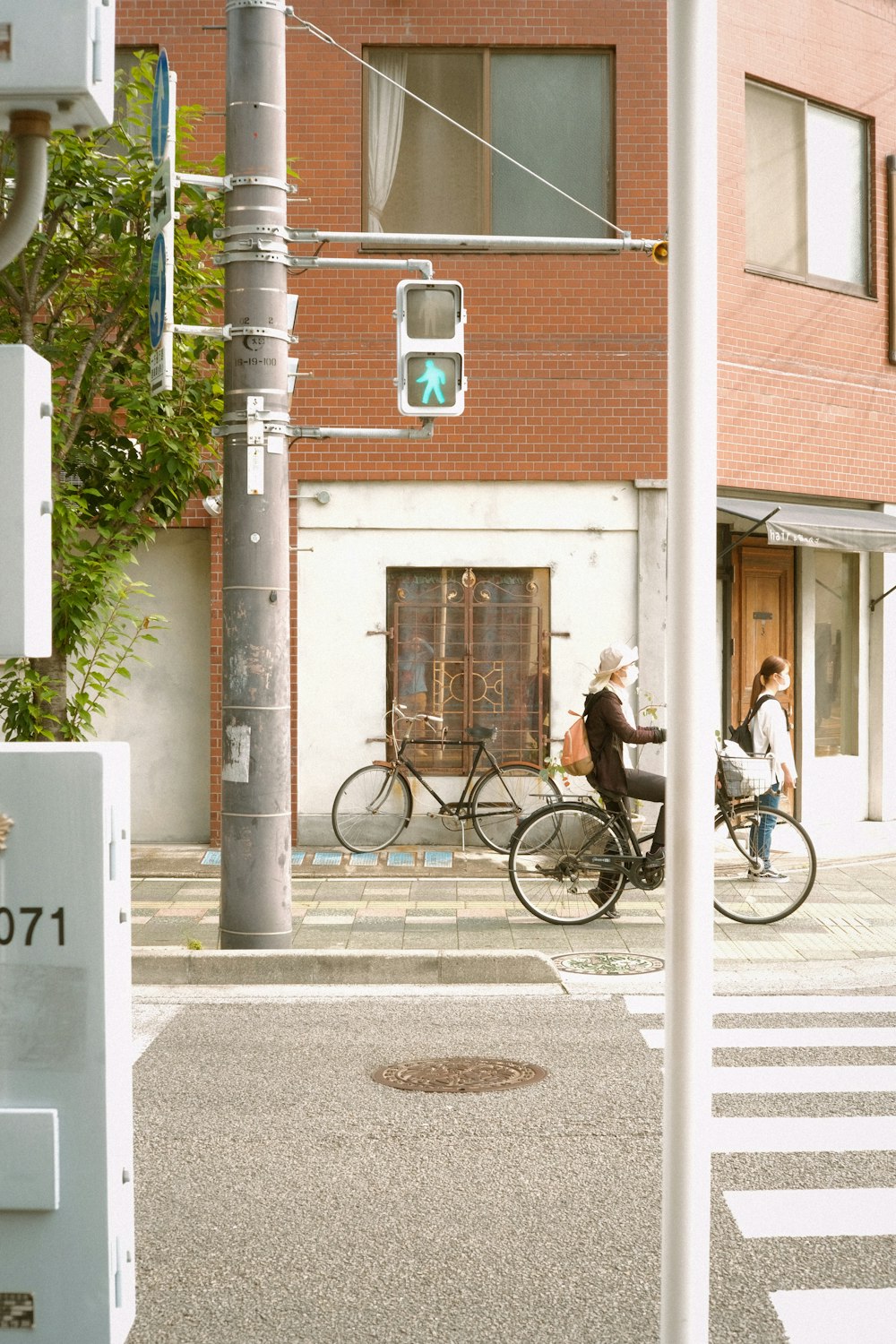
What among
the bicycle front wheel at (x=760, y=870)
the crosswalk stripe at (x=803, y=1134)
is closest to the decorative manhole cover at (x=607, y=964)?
the bicycle front wheel at (x=760, y=870)

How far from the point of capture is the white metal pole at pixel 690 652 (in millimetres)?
2877

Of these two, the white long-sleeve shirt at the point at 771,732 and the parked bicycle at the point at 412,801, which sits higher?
the white long-sleeve shirt at the point at 771,732

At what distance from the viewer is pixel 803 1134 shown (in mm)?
5625

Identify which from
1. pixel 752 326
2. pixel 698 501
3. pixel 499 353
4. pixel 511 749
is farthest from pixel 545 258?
pixel 698 501

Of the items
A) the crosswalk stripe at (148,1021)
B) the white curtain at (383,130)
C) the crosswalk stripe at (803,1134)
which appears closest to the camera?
the crosswalk stripe at (803,1134)

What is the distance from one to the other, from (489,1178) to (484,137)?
10.8 meters

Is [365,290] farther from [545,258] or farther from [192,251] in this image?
[192,251]

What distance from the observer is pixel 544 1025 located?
7.24m

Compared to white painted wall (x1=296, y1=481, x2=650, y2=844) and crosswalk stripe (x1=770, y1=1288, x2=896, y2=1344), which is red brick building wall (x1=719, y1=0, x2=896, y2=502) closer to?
white painted wall (x1=296, y1=481, x2=650, y2=844)

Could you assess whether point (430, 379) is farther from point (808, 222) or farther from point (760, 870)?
Result: point (808, 222)

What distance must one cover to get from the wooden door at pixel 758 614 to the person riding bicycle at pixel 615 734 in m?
5.30

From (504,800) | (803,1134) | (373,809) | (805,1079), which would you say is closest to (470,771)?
(504,800)

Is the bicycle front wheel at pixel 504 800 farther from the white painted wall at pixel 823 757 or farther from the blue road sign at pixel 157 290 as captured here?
the blue road sign at pixel 157 290

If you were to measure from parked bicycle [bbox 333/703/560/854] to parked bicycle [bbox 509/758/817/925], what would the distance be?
10.5 ft
